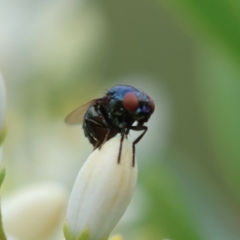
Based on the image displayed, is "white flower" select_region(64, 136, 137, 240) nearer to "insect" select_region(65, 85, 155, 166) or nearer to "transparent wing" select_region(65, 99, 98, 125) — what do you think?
"insect" select_region(65, 85, 155, 166)

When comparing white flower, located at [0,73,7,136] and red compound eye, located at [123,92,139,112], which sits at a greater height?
white flower, located at [0,73,7,136]

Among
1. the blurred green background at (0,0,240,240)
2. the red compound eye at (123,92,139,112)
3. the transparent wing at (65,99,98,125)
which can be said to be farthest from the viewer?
the blurred green background at (0,0,240,240)

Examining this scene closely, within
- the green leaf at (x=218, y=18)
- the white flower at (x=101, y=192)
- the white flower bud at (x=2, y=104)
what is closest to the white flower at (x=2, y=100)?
the white flower bud at (x=2, y=104)

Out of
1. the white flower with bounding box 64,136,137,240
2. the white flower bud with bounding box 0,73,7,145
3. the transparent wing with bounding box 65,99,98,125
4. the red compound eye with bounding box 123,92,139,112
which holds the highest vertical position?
the white flower bud with bounding box 0,73,7,145

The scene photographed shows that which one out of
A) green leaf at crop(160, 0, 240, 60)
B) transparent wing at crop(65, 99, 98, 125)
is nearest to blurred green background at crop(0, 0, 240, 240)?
green leaf at crop(160, 0, 240, 60)

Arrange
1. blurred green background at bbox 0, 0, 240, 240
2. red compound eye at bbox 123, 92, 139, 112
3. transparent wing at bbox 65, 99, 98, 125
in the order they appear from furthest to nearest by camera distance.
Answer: blurred green background at bbox 0, 0, 240, 240 → transparent wing at bbox 65, 99, 98, 125 → red compound eye at bbox 123, 92, 139, 112

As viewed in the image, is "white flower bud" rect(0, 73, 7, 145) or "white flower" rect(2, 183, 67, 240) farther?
"white flower" rect(2, 183, 67, 240)

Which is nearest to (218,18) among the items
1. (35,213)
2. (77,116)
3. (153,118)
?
(77,116)

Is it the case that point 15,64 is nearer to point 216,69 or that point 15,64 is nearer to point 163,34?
point 216,69

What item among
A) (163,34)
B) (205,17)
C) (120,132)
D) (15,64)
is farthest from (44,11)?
(163,34)

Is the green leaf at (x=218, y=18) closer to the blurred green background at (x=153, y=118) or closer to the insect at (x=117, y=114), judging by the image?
the blurred green background at (x=153, y=118)
